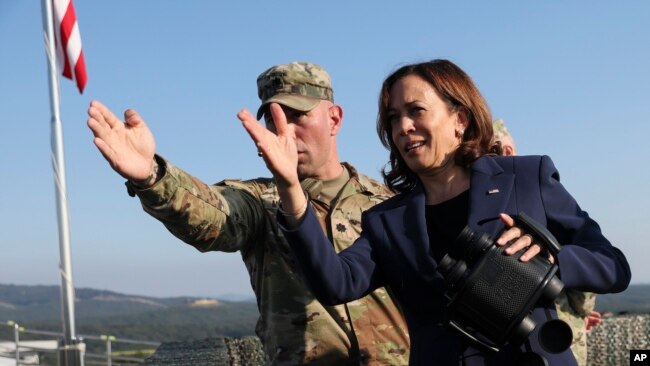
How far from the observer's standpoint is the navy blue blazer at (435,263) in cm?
327

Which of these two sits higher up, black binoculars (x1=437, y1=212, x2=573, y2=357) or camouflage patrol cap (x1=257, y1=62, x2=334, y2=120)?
camouflage patrol cap (x1=257, y1=62, x2=334, y2=120)

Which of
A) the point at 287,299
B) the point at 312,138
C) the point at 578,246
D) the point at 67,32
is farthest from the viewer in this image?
the point at 67,32

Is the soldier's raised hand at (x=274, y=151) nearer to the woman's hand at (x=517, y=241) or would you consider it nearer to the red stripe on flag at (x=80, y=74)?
the woman's hand at (x=517, y=241)

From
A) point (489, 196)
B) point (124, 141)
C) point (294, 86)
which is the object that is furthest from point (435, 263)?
point (294, 86)

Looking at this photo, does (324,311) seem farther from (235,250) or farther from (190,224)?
(190,224)

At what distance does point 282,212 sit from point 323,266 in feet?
0.80

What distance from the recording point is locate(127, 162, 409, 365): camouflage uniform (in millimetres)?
3988

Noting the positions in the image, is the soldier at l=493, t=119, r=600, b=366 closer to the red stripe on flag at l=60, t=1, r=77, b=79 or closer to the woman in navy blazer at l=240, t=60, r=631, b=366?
the woman in navy blazer at l=240, t=60, r=631, b=366

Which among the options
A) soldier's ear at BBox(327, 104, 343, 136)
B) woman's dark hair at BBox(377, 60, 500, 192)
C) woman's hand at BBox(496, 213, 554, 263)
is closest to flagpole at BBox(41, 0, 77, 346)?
soldier's ear at BBox(327, 104, 343, 136)

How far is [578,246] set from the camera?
325 centimetres

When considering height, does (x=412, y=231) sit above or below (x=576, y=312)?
above

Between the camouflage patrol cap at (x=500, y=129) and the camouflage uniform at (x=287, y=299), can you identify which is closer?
the camouflage uniform at (x=287, y=299)

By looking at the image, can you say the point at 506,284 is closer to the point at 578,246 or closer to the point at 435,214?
the point at 578,246

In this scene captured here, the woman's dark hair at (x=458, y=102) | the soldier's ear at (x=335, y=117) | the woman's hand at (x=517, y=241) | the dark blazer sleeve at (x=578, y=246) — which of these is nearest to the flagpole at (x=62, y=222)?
the soldier's ear at (x=335, y=117)
